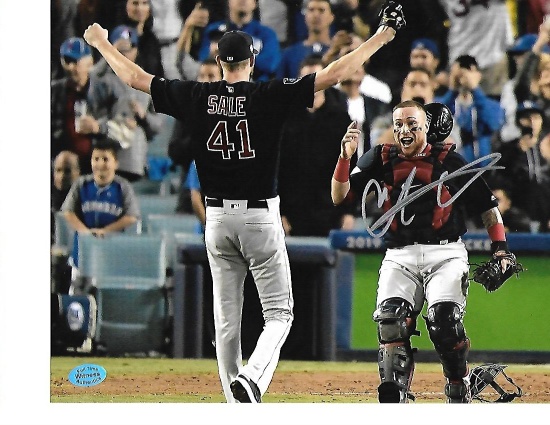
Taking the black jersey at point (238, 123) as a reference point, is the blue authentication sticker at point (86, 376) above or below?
below

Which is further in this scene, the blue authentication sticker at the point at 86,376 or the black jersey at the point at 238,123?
the blue authentication sticker at the point at 86,376

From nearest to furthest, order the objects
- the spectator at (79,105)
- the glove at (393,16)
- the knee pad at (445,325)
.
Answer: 1. the knee pad at (445,325)
2. the glove at (393,16)
3. the spectator at (79,105)

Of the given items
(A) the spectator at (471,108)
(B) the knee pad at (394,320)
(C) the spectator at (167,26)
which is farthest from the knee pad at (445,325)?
(C) the spectator at (167,26)

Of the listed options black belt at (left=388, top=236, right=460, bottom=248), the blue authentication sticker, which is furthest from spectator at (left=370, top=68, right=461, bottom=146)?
the blue authentication sticker

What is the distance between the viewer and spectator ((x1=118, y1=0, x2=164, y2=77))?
4.82 metres

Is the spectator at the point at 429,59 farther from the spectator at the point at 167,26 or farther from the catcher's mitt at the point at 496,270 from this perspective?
the spectator at the point at 167,26

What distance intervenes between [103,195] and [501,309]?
229 centimetres

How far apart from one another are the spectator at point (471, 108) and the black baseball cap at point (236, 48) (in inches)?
43.5

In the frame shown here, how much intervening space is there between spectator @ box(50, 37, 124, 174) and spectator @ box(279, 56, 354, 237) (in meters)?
1.05

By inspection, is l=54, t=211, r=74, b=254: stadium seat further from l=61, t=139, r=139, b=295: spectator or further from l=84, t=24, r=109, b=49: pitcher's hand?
l=84, t=24, r=109, b=49: pitcher's hand

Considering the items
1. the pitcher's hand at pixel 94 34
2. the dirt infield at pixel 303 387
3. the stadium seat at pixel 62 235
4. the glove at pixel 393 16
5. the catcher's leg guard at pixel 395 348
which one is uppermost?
the glove at pixel 393 16

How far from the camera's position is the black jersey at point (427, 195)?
464 cm

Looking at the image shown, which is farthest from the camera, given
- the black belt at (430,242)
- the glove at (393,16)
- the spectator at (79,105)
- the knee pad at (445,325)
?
the spectator at (79,105)
